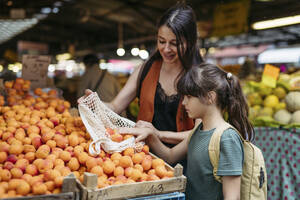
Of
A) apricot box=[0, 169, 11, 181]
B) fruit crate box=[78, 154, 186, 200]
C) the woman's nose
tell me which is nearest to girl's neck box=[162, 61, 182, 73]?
the woman's nose

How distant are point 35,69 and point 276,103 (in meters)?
3.06

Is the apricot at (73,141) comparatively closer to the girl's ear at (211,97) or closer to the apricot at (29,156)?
the apricot at (29,156)

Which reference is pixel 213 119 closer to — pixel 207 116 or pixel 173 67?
pixel 207 116

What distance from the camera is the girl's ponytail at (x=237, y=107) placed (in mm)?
1695

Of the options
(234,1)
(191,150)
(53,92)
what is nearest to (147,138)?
(191,150)

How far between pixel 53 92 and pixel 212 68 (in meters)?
1.87

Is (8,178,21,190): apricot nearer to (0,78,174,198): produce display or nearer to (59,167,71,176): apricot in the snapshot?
(0,78,174,198): produce display

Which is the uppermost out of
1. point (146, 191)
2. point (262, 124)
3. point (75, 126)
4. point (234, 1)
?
point (234, 1)

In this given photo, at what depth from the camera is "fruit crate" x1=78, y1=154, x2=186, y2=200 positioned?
1211 millimetres

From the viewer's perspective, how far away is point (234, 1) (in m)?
5.58

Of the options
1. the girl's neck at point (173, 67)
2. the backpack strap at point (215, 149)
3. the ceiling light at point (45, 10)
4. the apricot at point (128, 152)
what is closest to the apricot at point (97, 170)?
the apricot at point (128, 152)

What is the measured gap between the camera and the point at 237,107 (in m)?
1.71

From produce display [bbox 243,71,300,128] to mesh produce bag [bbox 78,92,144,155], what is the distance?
6.70 ft

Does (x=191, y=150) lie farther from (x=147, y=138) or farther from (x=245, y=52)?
(x=245, y=52)
